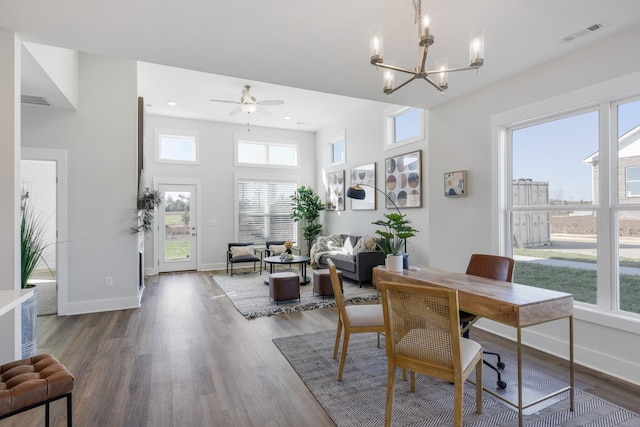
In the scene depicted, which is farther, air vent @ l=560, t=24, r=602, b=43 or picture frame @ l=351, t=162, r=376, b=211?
picture frame @ l=351, t=162, r=376, b=211

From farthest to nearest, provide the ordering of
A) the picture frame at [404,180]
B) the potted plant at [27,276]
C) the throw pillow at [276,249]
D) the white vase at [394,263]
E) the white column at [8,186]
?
the throw pillow at [276,249], the picture frame at [404,180], the white vase at [394,263], the potted plant at [27,276], the white column at [8,186]

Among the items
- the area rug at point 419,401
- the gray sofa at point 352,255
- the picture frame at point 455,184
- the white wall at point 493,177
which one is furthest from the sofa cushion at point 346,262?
the area rug at point 419,401

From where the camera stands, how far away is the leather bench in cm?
148

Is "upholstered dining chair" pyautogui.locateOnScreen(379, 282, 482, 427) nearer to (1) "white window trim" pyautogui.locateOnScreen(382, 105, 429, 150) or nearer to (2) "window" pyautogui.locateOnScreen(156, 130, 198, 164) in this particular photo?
(1) "white window trim" pyautogui.locateOnScreen(382, 105, 429, 150)

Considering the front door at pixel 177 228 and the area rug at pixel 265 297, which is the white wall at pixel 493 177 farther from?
the front door at pixel 177 228

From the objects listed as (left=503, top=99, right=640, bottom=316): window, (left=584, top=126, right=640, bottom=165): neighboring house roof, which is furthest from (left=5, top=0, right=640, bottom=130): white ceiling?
(left=584, top=126, right=640, bottom=165): neighboring house roof

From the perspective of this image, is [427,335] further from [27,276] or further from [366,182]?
[366,182]

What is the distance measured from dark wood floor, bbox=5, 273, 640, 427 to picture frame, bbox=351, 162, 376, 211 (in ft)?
9.62

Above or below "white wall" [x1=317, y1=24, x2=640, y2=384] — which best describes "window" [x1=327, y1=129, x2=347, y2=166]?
above

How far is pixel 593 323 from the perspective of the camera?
2.84 metres

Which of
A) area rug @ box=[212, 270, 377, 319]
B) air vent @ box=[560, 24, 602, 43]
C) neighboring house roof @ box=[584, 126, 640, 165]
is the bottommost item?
area rug @ box=[212, 270, 377, 319]

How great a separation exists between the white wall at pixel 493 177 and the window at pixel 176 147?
208 inches

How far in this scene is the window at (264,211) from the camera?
8.41 metres

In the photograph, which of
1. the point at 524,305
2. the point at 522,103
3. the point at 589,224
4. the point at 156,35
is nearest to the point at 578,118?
the point at 522,103
